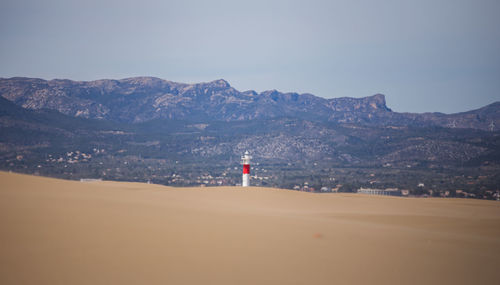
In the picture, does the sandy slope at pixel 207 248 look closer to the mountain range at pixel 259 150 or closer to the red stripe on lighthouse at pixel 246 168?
the red stripe on lighthouse at pixel 246 168

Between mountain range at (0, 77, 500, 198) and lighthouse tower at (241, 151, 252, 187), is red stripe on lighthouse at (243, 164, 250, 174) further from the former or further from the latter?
mountain range at (0, 77, 500, 198)

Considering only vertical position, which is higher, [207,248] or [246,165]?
[246,165]

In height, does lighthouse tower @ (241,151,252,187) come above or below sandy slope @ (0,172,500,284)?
above

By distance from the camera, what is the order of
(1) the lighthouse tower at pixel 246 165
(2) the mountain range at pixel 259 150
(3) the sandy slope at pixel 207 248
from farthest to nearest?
(2) the mountain range at pixel 259 150 → (1) the lighthouse tower at pixel 246 165 → (3) the sandy slope at pixel 207 248

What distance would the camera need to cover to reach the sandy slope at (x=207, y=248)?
1012 cm

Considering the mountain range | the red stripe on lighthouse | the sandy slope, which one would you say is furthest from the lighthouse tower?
the mountain range

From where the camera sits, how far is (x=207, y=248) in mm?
12109

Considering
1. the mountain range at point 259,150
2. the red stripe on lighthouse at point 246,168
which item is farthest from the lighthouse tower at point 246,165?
the mountain range at point 259,150

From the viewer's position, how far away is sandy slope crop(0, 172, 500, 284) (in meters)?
10.1

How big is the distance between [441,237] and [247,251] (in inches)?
280

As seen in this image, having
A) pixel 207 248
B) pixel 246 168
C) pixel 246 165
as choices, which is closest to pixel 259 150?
pixel 246 168

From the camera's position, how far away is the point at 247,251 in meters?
12.3

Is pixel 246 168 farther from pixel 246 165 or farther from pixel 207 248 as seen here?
pixel 207 248

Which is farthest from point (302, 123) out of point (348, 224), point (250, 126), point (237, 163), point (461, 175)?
point (348, 224)
